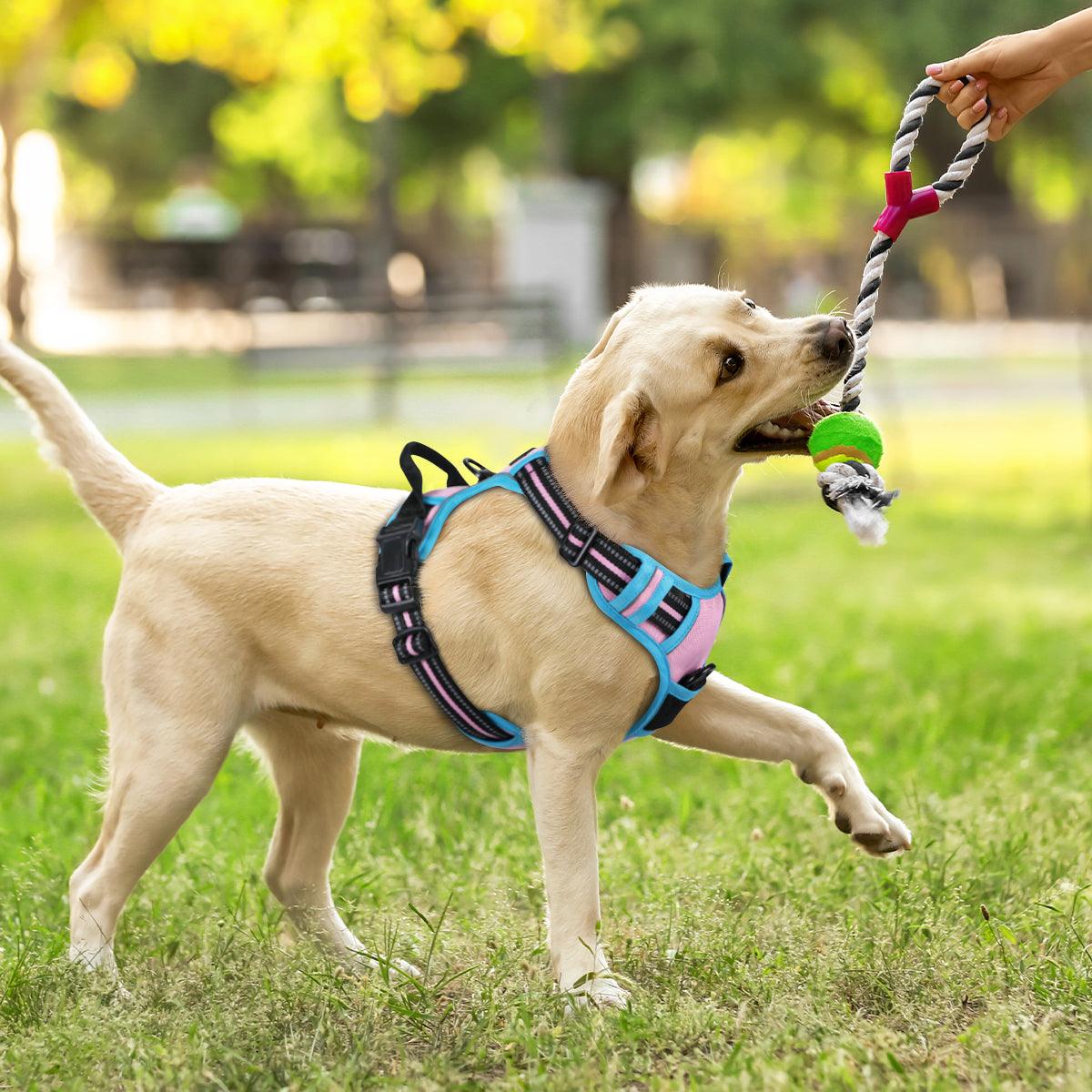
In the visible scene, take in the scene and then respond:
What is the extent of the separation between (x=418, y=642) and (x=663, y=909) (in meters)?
1.09

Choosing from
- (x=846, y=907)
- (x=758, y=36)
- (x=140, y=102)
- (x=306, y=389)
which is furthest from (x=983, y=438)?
(x=140, y=102)

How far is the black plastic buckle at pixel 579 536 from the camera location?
12.1ft

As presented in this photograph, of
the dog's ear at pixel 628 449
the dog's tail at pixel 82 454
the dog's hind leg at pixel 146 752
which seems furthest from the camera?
the dog's tail at pixel 82 454

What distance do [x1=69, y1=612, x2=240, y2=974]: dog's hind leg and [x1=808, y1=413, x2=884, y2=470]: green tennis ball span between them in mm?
1449

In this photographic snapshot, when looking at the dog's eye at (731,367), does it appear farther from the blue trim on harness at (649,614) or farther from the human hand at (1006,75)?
the human hand at (1006,75)

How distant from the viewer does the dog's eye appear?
3.69m

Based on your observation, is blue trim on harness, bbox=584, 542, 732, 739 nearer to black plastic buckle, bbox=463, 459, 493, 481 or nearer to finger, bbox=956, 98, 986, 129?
black plastic buckle, bbox=463, 459, 493, 481

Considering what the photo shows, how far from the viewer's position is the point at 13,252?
26172mm

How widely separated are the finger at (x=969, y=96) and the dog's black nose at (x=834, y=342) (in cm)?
100

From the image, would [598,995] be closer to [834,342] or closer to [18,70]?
[834,342]

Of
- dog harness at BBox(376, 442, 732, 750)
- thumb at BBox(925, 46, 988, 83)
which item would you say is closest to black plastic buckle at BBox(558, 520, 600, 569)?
dog harness at BBox(376, 442, 732, 750)

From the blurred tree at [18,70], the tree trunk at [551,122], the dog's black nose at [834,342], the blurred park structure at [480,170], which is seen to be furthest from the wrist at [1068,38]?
the tree trunk at [551,122]

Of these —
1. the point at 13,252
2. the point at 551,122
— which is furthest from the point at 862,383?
the point at 551,122

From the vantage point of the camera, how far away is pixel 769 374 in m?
3.71
